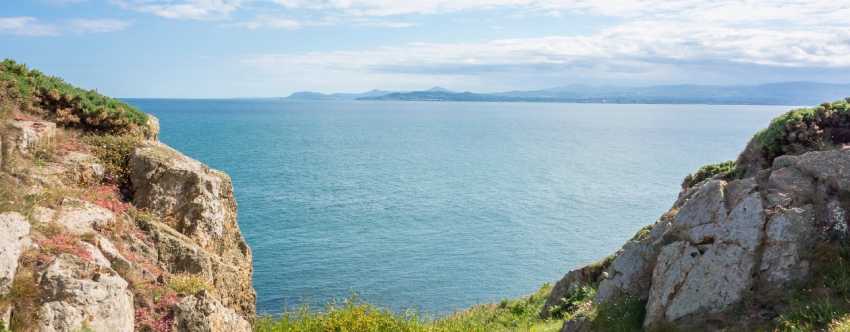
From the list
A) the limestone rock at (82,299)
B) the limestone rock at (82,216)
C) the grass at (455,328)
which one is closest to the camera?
the limestone rock at (82,299)

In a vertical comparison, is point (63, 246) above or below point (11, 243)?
below

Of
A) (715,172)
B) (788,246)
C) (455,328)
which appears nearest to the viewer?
(788,246)

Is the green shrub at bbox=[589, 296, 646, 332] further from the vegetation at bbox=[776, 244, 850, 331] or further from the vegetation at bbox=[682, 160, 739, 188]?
the vegetation at bbox=[682, 160, 739, 188]

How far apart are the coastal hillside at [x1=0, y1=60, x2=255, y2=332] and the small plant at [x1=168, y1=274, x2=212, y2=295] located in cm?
5

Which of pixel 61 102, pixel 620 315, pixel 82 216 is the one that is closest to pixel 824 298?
pixel 620 315

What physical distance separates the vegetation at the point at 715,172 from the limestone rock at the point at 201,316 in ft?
53.7

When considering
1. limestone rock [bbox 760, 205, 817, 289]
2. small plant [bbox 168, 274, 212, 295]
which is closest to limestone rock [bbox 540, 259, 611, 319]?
limestone rock [bbox 760, 205, 817, 289]

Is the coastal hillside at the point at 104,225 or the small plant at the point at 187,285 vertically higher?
the coastal hillside at the point at 104,225

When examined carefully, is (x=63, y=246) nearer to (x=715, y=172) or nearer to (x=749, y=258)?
(x=749, y=258)

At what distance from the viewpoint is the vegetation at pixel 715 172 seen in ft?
66.4

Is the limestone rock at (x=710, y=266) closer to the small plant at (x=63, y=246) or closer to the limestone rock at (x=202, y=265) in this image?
the limestone rock at (x=202, y=265)

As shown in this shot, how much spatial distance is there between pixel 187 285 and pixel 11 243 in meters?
4.17

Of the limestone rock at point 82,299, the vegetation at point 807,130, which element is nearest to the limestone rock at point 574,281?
the vegetation at point 807,130

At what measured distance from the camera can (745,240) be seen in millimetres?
14914
